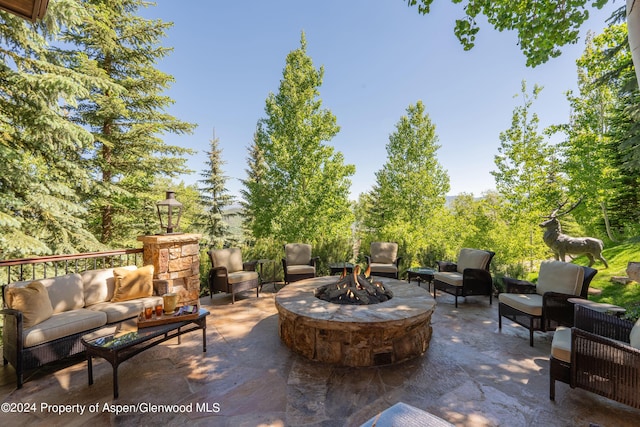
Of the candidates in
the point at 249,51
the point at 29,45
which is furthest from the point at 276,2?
the point at 29,45

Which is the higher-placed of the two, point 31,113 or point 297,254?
point 31,113

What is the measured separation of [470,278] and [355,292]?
251 cm

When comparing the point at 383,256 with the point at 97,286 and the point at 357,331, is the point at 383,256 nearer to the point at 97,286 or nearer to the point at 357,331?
the point at 357,331

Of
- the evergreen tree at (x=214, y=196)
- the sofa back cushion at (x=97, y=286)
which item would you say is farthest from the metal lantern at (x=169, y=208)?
the evergreen tree at (x=214, y=196)

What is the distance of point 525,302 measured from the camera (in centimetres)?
332

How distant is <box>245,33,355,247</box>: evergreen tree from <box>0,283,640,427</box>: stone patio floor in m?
5.04

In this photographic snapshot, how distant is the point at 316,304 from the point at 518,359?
2.33 metres

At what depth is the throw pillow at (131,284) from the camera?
11.5 ft

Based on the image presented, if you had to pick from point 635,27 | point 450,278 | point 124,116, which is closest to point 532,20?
point 635,27

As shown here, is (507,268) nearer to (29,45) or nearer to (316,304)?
(316,304)

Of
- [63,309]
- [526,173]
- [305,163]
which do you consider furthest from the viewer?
[305,163]

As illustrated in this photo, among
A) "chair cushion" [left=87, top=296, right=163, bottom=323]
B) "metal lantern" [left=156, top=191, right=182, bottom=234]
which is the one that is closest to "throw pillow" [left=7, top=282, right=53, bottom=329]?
"chair cushion" [left=87, top=296, right=163, bottom=323]

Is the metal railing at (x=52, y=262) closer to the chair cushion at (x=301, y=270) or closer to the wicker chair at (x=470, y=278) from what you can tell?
the chair cushion at (x=301, y=270)

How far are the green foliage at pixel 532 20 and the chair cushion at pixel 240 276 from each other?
4944 millimetres
